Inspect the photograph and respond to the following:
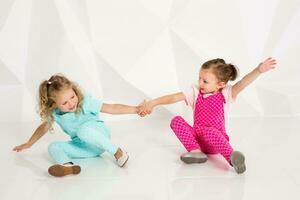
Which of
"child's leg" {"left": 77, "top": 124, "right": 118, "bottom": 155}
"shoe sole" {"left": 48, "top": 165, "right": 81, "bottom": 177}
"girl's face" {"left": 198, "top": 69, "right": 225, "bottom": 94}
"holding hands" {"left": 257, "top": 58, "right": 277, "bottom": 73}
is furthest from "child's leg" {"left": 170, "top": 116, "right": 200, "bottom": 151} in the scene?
"shoe sole" {"left": 48, "top": 165, "right": 81, "bottom": 177}

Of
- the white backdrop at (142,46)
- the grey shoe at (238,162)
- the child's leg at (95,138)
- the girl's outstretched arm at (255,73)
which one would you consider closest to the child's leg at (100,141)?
the child's leg at (95,138)

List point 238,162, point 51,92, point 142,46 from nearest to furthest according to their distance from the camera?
1. point 238,162
2. point 51,92
3. point 142,46

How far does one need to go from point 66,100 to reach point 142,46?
1.26 m

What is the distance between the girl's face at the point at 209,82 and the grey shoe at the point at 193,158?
36 centimetres

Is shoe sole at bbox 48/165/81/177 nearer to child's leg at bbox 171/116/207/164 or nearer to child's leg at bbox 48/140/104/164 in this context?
child's leg at bbox 48/140/104/164

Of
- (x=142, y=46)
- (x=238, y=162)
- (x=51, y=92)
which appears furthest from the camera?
(x=142, y=46)

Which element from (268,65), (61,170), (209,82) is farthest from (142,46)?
(61,170)

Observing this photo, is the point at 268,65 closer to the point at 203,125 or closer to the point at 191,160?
the point at 203,125

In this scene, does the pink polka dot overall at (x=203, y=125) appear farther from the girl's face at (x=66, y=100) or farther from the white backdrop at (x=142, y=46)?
the white backdrop at (x=142, y=46)

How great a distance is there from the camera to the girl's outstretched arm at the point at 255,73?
2467 millimetres

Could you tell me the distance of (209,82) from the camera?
2.61m

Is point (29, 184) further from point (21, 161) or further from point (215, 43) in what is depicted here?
point (215, 43)

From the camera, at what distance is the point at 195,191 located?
2.14 metres

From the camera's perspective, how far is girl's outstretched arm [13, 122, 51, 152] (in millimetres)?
2615
